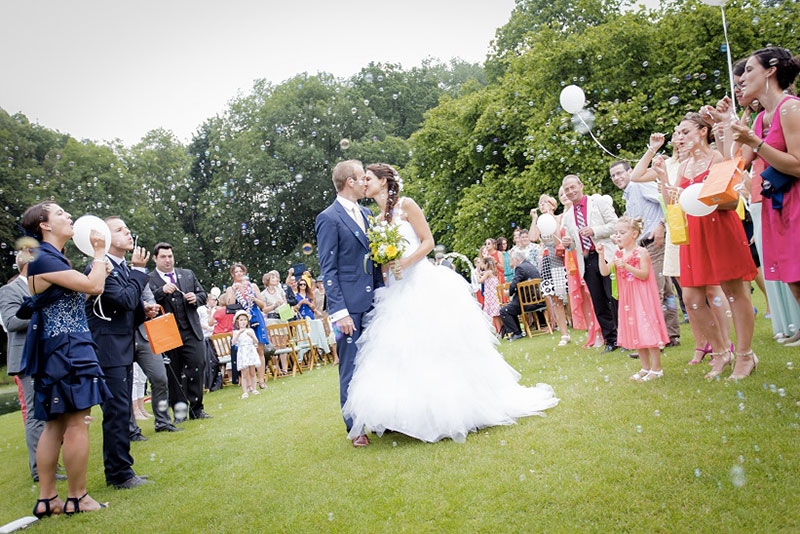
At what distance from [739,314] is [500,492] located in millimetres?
2975

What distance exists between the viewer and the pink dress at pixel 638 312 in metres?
5.55

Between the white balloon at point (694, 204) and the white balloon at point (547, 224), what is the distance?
14.7 ft

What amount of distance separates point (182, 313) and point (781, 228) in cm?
715

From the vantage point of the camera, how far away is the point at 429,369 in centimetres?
481

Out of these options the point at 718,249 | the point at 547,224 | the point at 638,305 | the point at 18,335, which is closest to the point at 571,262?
the point at 547,224

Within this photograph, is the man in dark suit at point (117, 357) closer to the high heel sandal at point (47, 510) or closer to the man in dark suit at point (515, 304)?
the high heel sandal at point (47, 510)

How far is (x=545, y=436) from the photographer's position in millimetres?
4227

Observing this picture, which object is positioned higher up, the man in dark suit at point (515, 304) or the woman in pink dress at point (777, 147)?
the woman in pink dress at point (777, 147)

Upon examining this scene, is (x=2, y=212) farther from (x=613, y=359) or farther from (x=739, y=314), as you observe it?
(x=739, y=314)

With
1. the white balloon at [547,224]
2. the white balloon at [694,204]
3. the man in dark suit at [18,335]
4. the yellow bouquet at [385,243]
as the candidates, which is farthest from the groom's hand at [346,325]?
the white balloon at [547,224]

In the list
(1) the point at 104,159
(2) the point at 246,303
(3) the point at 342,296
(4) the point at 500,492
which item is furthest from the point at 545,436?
(1) the point at 104,159

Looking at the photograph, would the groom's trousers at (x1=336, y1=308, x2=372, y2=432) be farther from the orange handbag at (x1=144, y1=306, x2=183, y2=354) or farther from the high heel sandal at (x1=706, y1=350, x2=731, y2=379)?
the high heel sandal at (x1=706, y1=350, x2=731, y2=379)

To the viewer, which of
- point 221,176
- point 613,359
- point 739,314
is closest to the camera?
point 739,314

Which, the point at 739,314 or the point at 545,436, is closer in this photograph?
the point at 545,436
